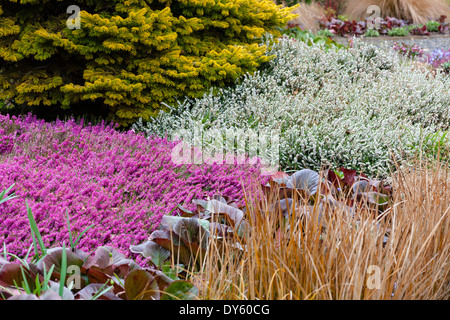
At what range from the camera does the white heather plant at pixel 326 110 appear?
417 cm

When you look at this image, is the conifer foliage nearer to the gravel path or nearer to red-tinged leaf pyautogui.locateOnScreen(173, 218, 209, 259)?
red-tinged leaf pyautogui.locateOnScreen(173, 218, 209, 259)

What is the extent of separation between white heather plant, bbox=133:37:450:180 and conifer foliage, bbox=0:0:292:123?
27 centimetres

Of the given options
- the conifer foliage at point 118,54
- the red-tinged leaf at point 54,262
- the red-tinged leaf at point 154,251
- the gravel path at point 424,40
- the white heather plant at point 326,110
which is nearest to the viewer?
the red-tinged leaf at point 54,262

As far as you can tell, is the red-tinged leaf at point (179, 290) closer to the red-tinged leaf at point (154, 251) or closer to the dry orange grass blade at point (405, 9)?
the red-tinged leaf at point (154, 251)

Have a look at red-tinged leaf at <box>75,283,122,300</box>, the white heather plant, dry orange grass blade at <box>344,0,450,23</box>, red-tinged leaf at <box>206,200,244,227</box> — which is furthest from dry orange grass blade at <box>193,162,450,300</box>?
dry orange grass blade at <box>344,0,450,23</box>

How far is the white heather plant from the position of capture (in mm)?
4172

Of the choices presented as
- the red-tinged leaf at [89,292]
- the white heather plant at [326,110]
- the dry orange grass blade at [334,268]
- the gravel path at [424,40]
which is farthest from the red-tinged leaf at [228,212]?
the gravel path at [424,40]

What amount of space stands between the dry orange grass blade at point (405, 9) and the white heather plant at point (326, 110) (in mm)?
9197

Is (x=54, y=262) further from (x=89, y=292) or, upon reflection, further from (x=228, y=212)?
(x=228, y=212)

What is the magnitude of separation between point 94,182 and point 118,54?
2244mm

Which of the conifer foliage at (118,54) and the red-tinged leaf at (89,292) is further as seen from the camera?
the conifer foliage at (118,54)

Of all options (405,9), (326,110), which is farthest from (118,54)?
(405,9)

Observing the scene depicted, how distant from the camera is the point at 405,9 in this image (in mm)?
14531
